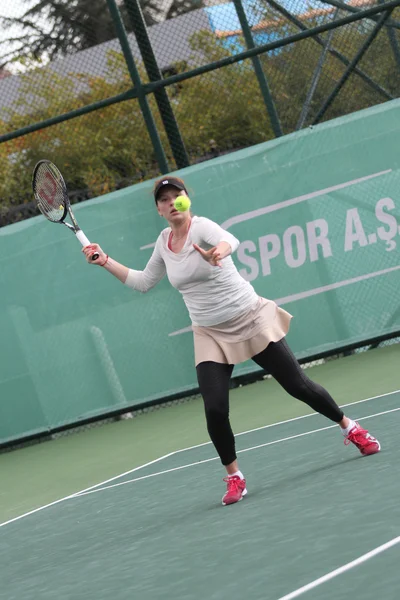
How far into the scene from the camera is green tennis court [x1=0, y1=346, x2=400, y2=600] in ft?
13.1

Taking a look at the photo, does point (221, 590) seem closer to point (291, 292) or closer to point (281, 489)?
point (281, 489)

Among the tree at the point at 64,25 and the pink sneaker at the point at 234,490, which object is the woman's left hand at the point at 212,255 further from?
the tree at the point at 64,25

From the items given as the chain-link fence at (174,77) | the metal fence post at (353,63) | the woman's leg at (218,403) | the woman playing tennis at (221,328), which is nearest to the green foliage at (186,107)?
the chain-link fence at (174,77)

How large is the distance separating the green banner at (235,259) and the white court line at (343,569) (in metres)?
5.81

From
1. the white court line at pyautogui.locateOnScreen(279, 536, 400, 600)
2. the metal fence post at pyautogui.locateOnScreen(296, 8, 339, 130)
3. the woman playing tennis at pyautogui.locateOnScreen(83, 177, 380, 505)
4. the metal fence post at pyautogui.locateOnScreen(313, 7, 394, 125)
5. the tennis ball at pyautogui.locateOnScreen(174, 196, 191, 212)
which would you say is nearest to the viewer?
the white court line at pyautogui.locateOnScreen(279, 536, 400, 600)

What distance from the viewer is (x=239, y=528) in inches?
197

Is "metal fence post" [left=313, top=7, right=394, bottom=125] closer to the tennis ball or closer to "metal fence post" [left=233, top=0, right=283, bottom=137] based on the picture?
"metal fence post" [left=233, top=0, right=283, bottom=137]

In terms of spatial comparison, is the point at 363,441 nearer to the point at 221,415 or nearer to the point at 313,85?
the point at 221,415

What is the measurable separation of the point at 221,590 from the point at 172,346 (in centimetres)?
594

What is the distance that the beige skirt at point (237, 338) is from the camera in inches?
225

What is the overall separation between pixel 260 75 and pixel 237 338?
5230 millimetres

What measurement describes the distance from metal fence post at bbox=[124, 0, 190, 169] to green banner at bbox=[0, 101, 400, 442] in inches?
20.5

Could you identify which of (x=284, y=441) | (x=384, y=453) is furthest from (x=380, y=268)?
(x=384, y=453)

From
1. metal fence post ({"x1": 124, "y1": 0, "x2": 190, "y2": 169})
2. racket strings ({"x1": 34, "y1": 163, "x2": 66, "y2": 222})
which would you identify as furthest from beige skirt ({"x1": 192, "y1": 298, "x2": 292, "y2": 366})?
metal fence post ({"x1": 124, "y1": 0, "x2": 190, "y2": 169})
